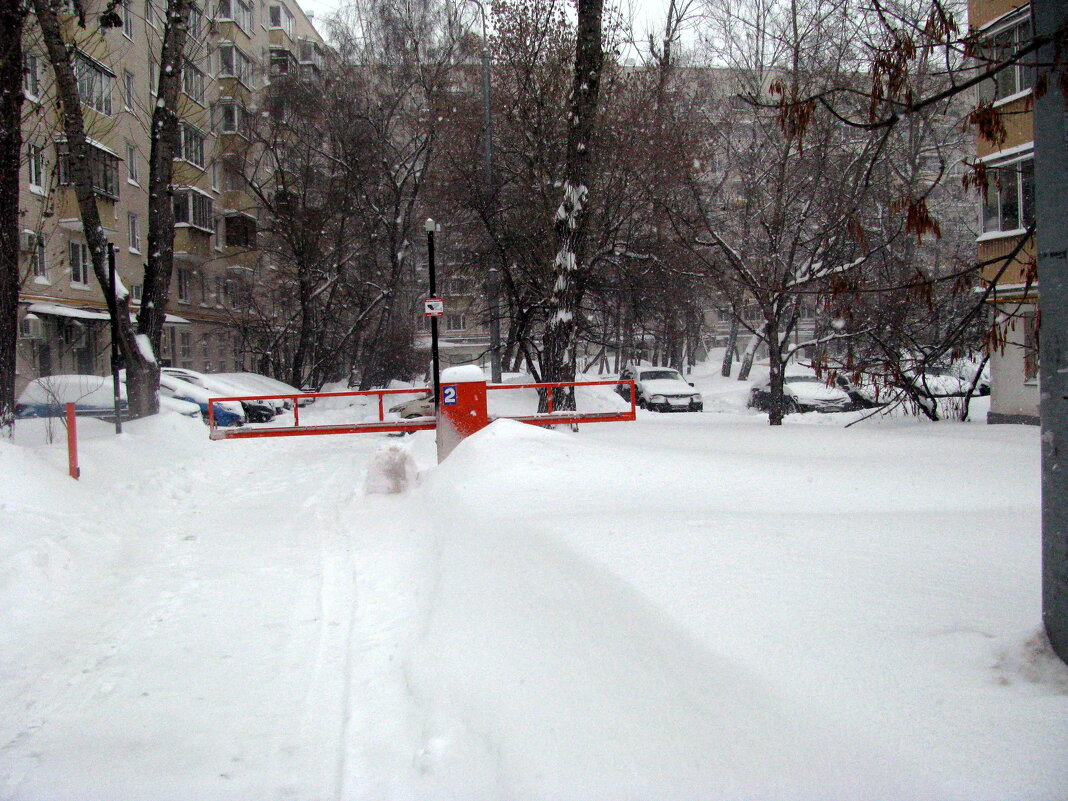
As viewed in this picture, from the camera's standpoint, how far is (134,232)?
96.1 ft

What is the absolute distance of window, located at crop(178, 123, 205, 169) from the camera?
101ft

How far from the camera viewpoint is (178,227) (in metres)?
32.0

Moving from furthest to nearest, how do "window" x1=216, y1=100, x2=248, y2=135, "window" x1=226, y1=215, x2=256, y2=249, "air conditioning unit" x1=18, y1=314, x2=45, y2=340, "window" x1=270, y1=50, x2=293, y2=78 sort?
"window" x1=226, y1=215, x2=256, y2=249, "window" x1=270, y1=50, x2=293, y2=78, "window" x1=216, y1=100, x2=248, y2=135, "air conditioning unit" x1=18, y1=314, x2=45, y2=340

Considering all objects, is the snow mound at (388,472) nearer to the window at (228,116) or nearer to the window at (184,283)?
the window at (228,116)

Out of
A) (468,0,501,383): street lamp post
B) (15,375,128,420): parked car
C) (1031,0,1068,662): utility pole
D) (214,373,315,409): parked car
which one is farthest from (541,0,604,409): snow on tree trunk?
(1031,0,1068,662): utility pole

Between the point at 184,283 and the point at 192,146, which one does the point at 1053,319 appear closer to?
the point at 192,146

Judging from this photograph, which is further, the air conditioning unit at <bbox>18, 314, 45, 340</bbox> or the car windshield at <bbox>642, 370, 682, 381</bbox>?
the car windshield at <bbox>642, 370, 682, 381</bbox>

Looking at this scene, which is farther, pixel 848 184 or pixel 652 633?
pixel 848 184

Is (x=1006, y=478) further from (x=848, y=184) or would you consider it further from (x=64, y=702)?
(x=848, y=184)

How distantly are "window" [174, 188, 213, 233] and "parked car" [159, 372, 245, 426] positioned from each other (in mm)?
14437

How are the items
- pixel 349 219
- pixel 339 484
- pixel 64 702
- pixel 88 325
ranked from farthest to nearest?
pixel 349 219, pixel 88 325, pixel 339 484, pixel 64 702

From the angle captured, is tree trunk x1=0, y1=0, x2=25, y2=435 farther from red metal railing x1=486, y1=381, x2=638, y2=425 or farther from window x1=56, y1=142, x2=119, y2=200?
window x1=56, y1=142, x2=119, y2=200

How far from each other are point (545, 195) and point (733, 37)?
21.2ft

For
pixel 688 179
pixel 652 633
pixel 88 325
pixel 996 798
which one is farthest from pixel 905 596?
pixel 88 325
